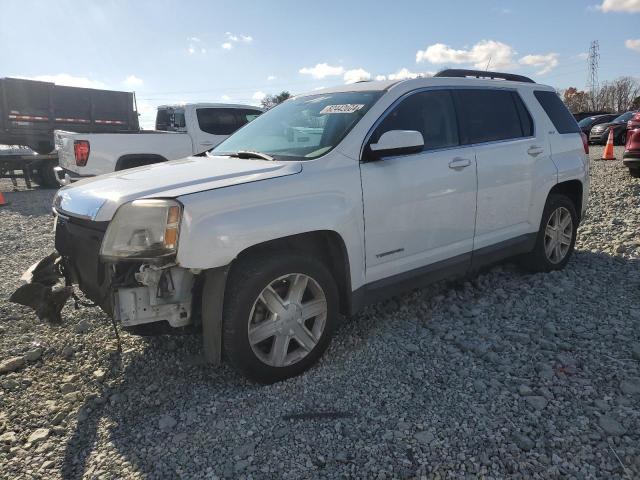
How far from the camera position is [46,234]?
7.59 meters

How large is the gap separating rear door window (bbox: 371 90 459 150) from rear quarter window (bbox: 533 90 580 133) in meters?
1.45

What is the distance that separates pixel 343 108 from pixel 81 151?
5.90m

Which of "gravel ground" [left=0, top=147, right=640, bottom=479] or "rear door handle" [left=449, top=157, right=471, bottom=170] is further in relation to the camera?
"rear door handle" [left=449, top=157, right=471, bottom=170]

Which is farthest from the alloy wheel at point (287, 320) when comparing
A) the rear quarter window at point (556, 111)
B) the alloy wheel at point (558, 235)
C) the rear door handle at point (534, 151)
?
the rear quarter window at point (556, 111)

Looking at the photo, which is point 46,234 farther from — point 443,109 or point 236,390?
point 443,109

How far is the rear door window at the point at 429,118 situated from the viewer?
11.7 ft

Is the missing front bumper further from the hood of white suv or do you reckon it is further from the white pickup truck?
the white pickup truck

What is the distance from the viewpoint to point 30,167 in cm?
1259

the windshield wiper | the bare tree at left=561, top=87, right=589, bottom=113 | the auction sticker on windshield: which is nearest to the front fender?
the windshield wiper

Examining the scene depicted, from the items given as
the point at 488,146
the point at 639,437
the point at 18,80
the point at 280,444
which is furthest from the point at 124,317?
the point at 18,80

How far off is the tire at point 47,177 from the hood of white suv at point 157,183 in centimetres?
1106

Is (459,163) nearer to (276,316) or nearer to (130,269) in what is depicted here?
(276,316)

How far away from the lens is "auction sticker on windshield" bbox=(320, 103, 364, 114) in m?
3.50

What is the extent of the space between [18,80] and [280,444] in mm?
14402
